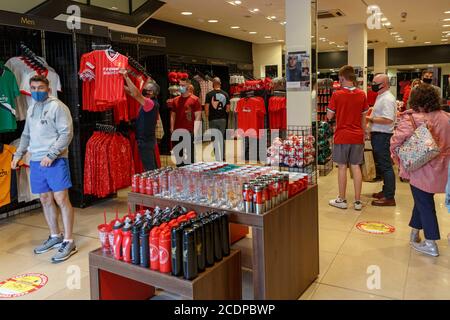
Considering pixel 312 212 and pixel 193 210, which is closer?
pixel 193 210

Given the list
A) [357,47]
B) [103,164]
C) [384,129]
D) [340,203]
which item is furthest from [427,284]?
[357,47]

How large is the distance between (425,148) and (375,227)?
1.41 m

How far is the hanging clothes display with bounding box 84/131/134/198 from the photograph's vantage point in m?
5.25

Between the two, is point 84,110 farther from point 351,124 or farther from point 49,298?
point 351,124

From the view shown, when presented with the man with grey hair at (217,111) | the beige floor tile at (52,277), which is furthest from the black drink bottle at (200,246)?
the man with grey hair at (217,111)

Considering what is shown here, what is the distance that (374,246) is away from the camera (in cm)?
395

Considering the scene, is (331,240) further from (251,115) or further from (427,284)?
(251,115)

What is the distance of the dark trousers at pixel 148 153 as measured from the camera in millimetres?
5473

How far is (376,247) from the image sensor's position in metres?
3.92

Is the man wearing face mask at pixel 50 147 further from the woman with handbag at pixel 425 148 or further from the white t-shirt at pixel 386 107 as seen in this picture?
the white t-shirt at pixel 386 107

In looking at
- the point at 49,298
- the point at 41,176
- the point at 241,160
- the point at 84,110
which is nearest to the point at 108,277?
the point at 49,298

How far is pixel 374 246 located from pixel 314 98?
7.74 ft
